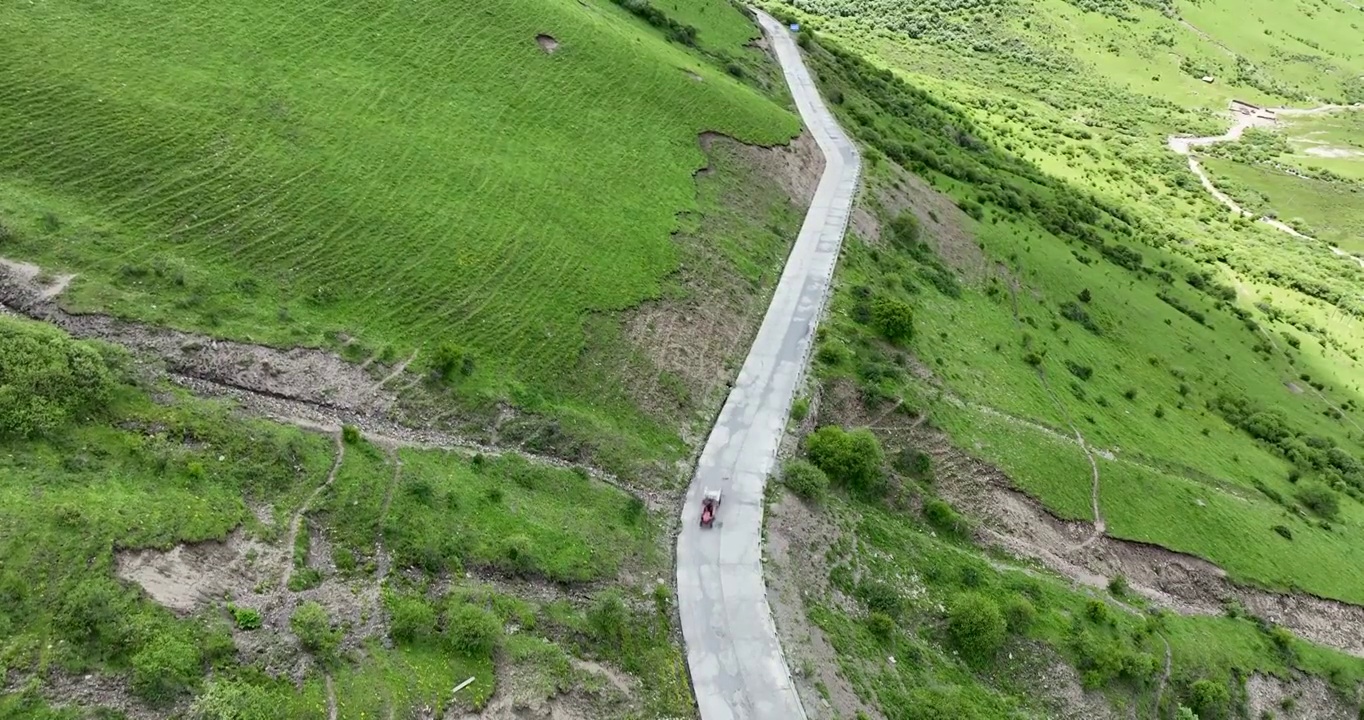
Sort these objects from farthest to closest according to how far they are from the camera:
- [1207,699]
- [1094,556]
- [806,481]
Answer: [1094,556] → [1207,699] → [806,481]

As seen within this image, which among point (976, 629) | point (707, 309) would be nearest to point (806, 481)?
point (976, 629)

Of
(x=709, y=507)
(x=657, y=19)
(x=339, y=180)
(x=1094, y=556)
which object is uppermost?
(x=657, y=19)

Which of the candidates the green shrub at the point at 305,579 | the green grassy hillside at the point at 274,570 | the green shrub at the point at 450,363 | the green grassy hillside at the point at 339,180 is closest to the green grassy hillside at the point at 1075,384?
the green grassy hillside at the point at 274,570

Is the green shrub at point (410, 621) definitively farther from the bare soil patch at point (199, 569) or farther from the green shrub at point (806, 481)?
the green shrub at point (806, 481)

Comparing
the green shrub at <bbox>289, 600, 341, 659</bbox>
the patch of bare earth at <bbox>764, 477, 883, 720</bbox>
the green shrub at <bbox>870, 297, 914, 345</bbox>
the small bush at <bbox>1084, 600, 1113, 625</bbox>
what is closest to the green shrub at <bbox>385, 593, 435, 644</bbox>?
the green shrub at <bbox>289, 600, 341, 659</bbox>

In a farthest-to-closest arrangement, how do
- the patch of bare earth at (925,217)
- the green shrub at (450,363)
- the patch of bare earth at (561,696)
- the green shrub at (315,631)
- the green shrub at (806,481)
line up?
the patch of bare earth at (925,217)
the green shrub at (806,481)
the green shrub at (450,363)
the patch of bare earth at (561,696)
the green shrub at (315,631)

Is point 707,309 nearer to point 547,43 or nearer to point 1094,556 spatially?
point 1094,556

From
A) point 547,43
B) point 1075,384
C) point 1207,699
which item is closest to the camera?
point 1207,699

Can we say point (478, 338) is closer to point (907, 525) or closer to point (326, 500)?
point (326, 500)
